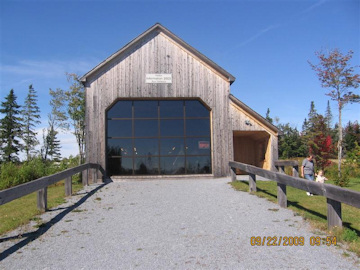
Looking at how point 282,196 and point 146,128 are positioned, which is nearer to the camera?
point 282,196

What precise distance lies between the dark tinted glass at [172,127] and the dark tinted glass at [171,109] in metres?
0.30

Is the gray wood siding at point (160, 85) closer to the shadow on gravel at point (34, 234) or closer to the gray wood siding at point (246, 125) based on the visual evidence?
the gray wood siding at point (246, 125)

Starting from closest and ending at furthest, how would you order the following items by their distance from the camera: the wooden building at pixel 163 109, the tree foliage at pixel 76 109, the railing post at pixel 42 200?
the railing post at pixel 42 200
the wooden building at pixel 163 109
the tree foliage at pixel 76 109

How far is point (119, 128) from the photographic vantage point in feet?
51.6

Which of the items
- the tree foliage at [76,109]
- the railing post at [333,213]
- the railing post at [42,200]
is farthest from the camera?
the tree foliage at [76,109]

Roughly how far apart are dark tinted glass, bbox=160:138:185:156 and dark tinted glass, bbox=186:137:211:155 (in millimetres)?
306

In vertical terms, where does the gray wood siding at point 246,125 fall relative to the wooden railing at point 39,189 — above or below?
above

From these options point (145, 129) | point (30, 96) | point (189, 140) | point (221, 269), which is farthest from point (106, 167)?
point (30, 96)

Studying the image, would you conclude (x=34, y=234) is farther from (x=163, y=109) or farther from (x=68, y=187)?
(x=163, y=109)

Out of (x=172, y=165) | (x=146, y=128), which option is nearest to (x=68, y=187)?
(x=146, y=128)

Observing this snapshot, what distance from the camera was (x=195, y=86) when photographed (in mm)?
15828
